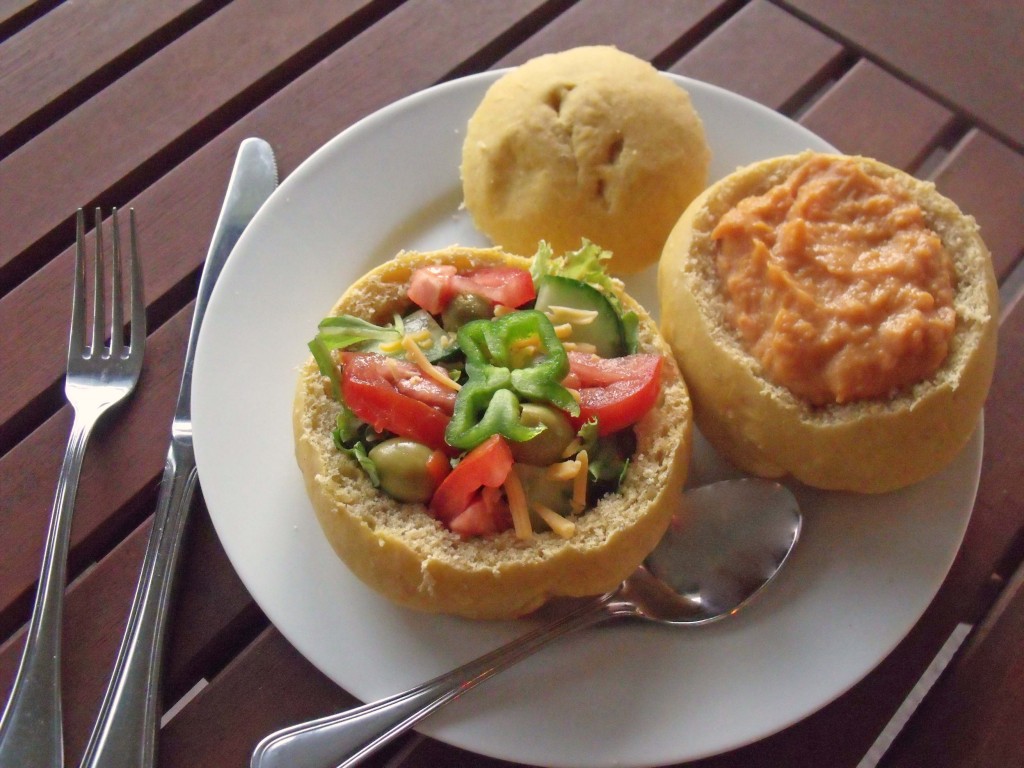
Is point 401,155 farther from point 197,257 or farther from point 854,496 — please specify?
point 854,496

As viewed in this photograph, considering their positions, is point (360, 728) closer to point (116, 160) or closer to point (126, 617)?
point (126, 617)

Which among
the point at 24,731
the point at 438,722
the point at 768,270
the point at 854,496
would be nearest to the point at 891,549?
the point at 854,496

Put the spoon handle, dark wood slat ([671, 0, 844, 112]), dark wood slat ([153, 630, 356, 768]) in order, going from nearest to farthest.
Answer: the spoon handle
dark wood slat ([153, 630, 356, 768])
dark wood slat ([671, 0, 844, 112])

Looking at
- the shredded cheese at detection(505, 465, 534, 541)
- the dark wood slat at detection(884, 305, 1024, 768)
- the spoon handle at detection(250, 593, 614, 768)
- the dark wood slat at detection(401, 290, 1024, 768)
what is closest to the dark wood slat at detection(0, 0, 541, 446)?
the spoon handle at detection(250, 593, 614, 768)

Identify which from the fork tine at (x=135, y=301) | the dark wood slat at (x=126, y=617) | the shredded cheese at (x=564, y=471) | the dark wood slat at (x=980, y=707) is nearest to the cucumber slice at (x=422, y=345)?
the shredded cheese at (x=564, y=471)

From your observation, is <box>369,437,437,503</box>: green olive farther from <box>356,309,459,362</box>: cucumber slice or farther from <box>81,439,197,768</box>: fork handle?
<box>81,439,197,768</box>: fork handle

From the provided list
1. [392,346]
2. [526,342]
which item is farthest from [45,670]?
[526,342]
